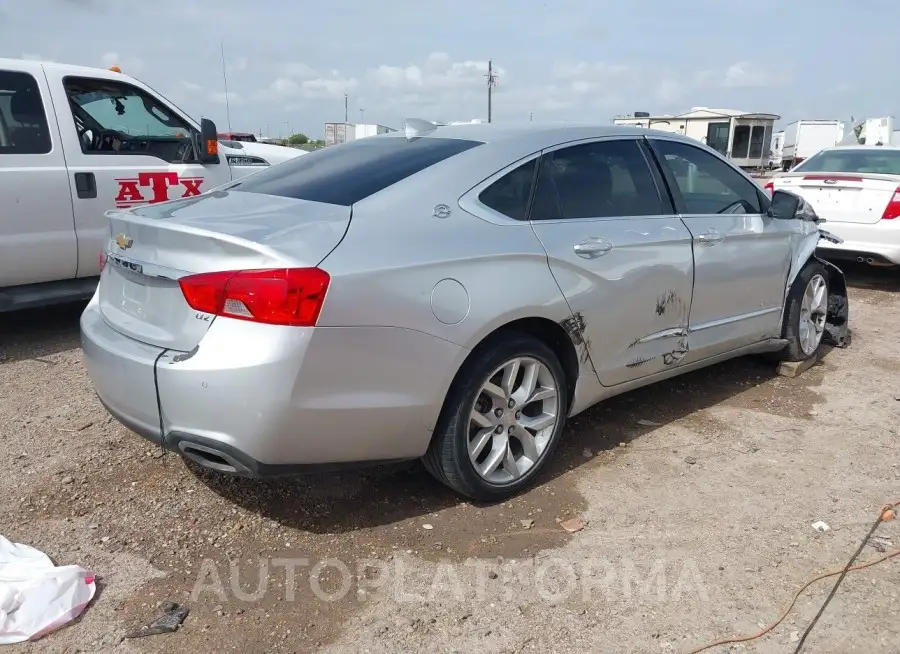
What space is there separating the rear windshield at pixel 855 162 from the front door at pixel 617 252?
5624 mm

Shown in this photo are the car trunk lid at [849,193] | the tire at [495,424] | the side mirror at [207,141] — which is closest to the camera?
the tire at [495,424]

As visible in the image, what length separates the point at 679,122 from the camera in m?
29.6

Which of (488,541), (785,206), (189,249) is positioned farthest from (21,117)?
(785,206)

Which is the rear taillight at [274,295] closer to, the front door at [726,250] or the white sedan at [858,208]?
the front door at [726,250]

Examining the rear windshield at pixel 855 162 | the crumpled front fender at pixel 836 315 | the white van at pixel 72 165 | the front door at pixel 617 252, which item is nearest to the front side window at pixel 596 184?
the front door at pixel 617 252

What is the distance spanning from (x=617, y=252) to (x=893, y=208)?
5194 mm

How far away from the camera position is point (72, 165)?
5.16 metres

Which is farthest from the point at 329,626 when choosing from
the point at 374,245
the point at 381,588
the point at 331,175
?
the point at 331,175

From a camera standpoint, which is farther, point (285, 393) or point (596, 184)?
point (596, 184)

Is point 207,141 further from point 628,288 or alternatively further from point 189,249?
point 628,288

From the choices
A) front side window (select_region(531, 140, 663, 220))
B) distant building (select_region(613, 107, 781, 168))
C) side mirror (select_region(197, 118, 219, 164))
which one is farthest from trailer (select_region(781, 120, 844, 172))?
front side window (select_region(531, 140, 663, 220))

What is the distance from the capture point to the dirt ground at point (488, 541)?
2.43 meters

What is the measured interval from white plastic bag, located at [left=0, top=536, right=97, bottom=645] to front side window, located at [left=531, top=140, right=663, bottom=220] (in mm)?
2216

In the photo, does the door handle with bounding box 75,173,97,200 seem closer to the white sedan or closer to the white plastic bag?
the white plastic bag
